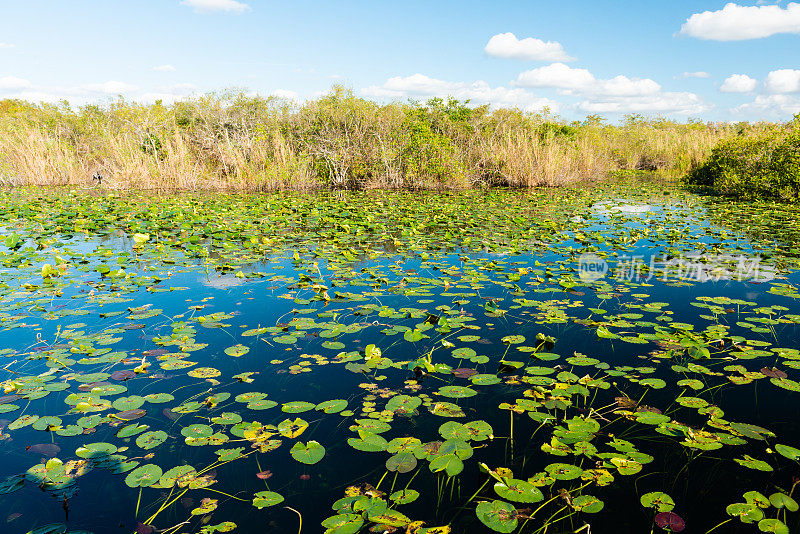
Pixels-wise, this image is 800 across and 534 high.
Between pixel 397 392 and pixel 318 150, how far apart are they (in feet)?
43.6

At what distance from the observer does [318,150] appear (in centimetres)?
1484

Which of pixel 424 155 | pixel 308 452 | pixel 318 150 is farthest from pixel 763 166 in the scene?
pixel 308 452

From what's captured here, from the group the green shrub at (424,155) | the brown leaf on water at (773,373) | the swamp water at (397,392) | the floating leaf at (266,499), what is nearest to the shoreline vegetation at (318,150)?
the green shrub at (424,155)

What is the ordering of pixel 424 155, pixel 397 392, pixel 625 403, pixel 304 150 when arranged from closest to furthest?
pixel 625 403 < pixel 397 392 < pixel 424 155 < pixel 304 150

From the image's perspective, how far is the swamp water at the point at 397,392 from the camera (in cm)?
183

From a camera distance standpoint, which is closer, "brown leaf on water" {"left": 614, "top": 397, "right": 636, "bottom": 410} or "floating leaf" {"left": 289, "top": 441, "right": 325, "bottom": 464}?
"floating leaf" {"left": 289, "top": 441, "right": 325, "bottom": 464}

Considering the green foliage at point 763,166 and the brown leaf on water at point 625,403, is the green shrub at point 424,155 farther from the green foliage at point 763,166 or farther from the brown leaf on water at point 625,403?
the brown leaf on water at point 625,403

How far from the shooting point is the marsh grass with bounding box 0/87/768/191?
46.4 ft

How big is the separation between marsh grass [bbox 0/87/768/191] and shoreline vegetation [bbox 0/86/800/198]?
0.13 feet

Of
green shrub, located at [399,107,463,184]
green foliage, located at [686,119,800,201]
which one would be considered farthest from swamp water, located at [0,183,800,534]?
green shrub, located at [399,107,463,184]

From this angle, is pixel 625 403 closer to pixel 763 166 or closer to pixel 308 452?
pixel 308 452

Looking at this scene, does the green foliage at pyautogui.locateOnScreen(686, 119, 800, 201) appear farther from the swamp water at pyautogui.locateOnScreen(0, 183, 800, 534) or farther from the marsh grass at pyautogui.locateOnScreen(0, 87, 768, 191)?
the swamp water at pyautogui.locateOnScreen(0, 183, 800, 534)

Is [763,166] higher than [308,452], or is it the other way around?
[763,166]

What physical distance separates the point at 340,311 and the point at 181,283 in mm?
2053
